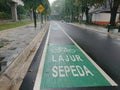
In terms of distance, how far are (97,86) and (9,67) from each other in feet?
11.0

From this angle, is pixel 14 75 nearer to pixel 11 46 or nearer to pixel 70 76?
pixel 70 76

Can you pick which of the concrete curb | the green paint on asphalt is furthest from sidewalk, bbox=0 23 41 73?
the green paint on asphalt

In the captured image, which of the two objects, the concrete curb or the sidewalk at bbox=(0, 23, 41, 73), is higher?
the sidewalk at bbox=(0, 23, 41, 73)

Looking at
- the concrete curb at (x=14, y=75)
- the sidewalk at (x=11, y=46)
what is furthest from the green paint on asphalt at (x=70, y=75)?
the sidewalk at (x=11, y=46)

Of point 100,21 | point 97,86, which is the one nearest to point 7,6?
point 100,21

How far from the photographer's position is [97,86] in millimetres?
5426

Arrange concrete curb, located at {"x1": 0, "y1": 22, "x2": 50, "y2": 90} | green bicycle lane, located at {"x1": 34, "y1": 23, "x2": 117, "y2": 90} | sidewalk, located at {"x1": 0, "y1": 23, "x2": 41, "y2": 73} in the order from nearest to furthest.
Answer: concrete curb, located at {"x1": 0, "y1": 22, "x2": 50, "y2": 90} < green bicycle lane, located at {"x1": 34, "y1": 23, "x2": 117, "y2": 90} < sidewalk, located at {"x1": 0, "y1": 23, "x2": 41, "y2": 73}

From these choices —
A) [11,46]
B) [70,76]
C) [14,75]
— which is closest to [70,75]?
[70,76]

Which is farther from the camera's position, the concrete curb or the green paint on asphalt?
the green paint on asphalt

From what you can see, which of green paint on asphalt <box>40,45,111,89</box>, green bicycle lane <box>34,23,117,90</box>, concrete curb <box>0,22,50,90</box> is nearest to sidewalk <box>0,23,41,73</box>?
concrete curb <box>0,22,50,90</box>

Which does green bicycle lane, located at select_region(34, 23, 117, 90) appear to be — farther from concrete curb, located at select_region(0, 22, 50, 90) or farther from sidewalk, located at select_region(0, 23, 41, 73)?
sidewalk, located at select_region(0, 23, 41, 73)

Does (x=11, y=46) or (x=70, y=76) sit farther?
(x=11, y=46)

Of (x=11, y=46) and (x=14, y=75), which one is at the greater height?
(x=11, y=46)

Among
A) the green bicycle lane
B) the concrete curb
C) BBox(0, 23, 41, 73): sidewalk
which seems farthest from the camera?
BBox(0, 23, 41, 73): sidewalk
